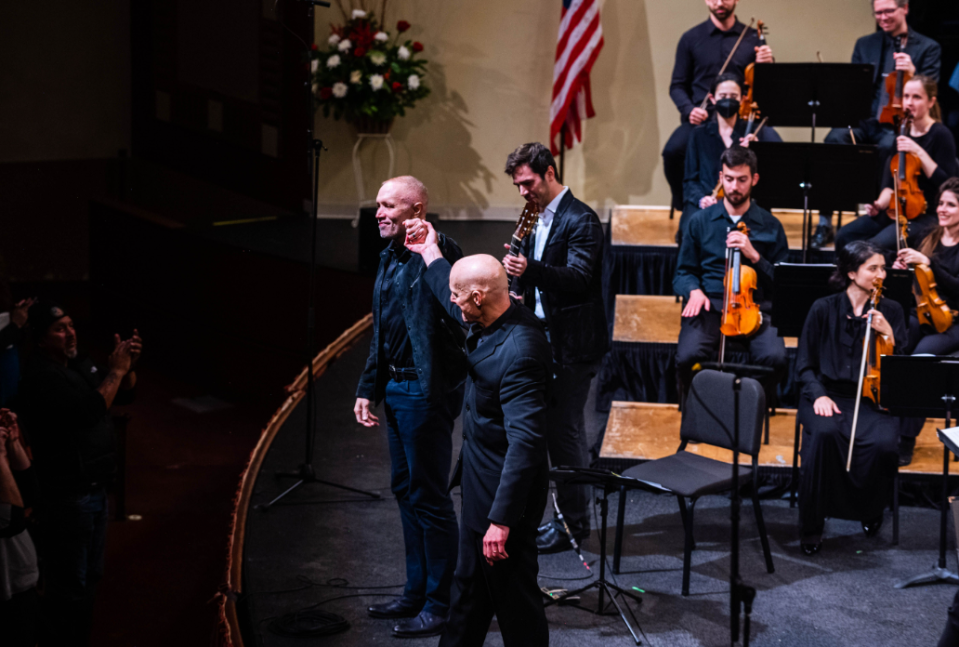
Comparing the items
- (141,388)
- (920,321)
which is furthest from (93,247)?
(920,321)

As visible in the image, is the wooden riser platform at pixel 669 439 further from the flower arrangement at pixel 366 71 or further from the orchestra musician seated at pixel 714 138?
the flower arrangement at pixel 366 71

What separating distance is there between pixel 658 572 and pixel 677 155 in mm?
3552

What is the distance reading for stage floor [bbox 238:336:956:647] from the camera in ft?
11.3

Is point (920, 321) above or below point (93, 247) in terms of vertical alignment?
below

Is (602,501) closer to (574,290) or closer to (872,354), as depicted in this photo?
(574,290)

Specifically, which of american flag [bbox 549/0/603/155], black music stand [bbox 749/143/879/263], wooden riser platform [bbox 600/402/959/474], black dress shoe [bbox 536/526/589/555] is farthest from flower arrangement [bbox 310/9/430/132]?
black dress shoe [bbox 536/526/589/555]

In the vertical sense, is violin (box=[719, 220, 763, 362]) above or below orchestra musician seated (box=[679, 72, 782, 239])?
below

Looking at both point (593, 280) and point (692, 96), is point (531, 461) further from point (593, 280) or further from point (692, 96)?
point (692, 96)

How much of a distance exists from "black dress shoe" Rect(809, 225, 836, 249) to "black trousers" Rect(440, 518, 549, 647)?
4178 mm

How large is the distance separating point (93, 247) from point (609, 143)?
675cm

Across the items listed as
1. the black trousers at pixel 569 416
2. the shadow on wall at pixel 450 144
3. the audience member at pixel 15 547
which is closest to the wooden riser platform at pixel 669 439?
the black trousers at pixel 569 416

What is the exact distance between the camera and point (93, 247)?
8.17 ft

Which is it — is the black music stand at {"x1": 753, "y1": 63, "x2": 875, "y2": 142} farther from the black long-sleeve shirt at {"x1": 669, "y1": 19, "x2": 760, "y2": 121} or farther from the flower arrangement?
the flower arrangement

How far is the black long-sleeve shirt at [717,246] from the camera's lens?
16.5 ft
